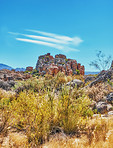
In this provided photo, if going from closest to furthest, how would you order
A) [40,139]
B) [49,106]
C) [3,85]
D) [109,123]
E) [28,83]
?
[40,139]
[109,123]
[49,106]
[28,83]
[3,85]

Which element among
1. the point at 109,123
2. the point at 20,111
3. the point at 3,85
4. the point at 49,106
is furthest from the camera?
the point at 3,85

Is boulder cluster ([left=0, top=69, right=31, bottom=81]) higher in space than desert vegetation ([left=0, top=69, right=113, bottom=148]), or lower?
higher

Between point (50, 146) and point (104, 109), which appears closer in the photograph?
point (50, 146)

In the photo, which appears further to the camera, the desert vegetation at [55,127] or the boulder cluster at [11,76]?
the boulder cluster at [11,76]

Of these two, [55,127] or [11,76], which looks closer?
[55,127]

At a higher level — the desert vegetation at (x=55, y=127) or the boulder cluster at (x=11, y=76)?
the boulder cluster at (x=11, y=76)

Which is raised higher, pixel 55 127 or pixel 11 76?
pixel 11 76

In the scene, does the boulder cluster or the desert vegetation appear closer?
the desert vegetation

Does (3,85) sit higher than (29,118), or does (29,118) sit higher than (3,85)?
(3,85)

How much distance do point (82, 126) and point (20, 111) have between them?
173 centimetres

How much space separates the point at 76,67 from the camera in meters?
83.0

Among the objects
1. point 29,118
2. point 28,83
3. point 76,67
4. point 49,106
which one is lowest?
point 29,118

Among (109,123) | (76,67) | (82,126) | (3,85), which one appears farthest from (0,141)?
→ (76,67)

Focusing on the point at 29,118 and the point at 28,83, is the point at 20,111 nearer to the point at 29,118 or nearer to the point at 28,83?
the point at 29,118
